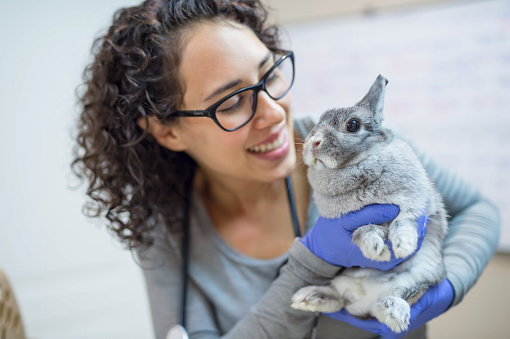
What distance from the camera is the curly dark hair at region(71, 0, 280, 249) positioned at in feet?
3.25

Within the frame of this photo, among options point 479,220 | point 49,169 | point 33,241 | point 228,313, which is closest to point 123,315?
point 33,241

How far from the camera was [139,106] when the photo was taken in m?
1.05

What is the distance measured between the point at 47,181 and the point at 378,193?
2.15 m

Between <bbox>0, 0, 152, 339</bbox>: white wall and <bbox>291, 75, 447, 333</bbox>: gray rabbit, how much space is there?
5.64 ft

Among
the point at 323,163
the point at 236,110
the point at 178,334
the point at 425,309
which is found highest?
the point at 236,110

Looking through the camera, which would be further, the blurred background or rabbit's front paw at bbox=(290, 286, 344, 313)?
the blurred background

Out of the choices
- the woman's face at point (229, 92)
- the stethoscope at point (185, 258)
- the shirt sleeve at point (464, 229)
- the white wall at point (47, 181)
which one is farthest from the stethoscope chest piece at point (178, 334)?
the white wall at point (47, 181)

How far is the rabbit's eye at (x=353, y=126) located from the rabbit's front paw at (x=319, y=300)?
1.25 ft

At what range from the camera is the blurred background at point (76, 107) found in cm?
160

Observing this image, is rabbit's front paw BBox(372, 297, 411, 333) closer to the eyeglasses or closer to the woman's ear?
the eyeglasses

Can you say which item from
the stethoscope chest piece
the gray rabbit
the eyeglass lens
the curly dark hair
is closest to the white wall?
the curly dark hair

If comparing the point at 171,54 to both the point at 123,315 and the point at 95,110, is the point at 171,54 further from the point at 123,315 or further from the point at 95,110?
the point at 123,315

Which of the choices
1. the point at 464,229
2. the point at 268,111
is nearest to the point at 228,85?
the point at 268,111

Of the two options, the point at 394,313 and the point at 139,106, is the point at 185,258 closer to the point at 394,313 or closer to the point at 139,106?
the point at 139,106
